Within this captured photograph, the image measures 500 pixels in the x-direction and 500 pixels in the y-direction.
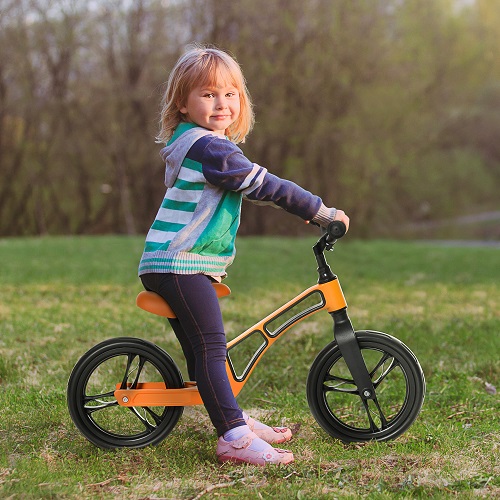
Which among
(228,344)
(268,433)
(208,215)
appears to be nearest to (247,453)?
(268,433)

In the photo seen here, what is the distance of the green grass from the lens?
2455mm

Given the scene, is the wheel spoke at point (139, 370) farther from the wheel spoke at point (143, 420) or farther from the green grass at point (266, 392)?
the green grass at point (266, 392)

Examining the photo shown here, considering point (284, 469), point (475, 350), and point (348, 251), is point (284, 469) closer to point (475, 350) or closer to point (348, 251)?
point (475, 350)

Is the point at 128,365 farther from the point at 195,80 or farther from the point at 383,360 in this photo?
the point at 195,80

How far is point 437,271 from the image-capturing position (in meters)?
8.73

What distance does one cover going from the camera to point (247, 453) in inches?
104

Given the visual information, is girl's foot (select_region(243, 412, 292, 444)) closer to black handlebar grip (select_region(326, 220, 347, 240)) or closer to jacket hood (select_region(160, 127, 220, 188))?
black handlebar grip (select_region(326, 220, 347, 240))

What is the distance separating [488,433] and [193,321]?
125cm

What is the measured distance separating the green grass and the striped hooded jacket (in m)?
0.71

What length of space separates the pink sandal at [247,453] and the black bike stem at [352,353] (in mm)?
398

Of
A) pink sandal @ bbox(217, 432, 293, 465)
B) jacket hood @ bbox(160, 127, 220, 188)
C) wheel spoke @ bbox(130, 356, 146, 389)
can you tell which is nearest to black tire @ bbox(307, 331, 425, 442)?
pink sandal @ bbox(217, 432, 293, 465)

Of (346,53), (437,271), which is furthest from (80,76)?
(437,271)

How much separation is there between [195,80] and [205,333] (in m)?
0.89

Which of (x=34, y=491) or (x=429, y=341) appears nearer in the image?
(x=34, y=491)
